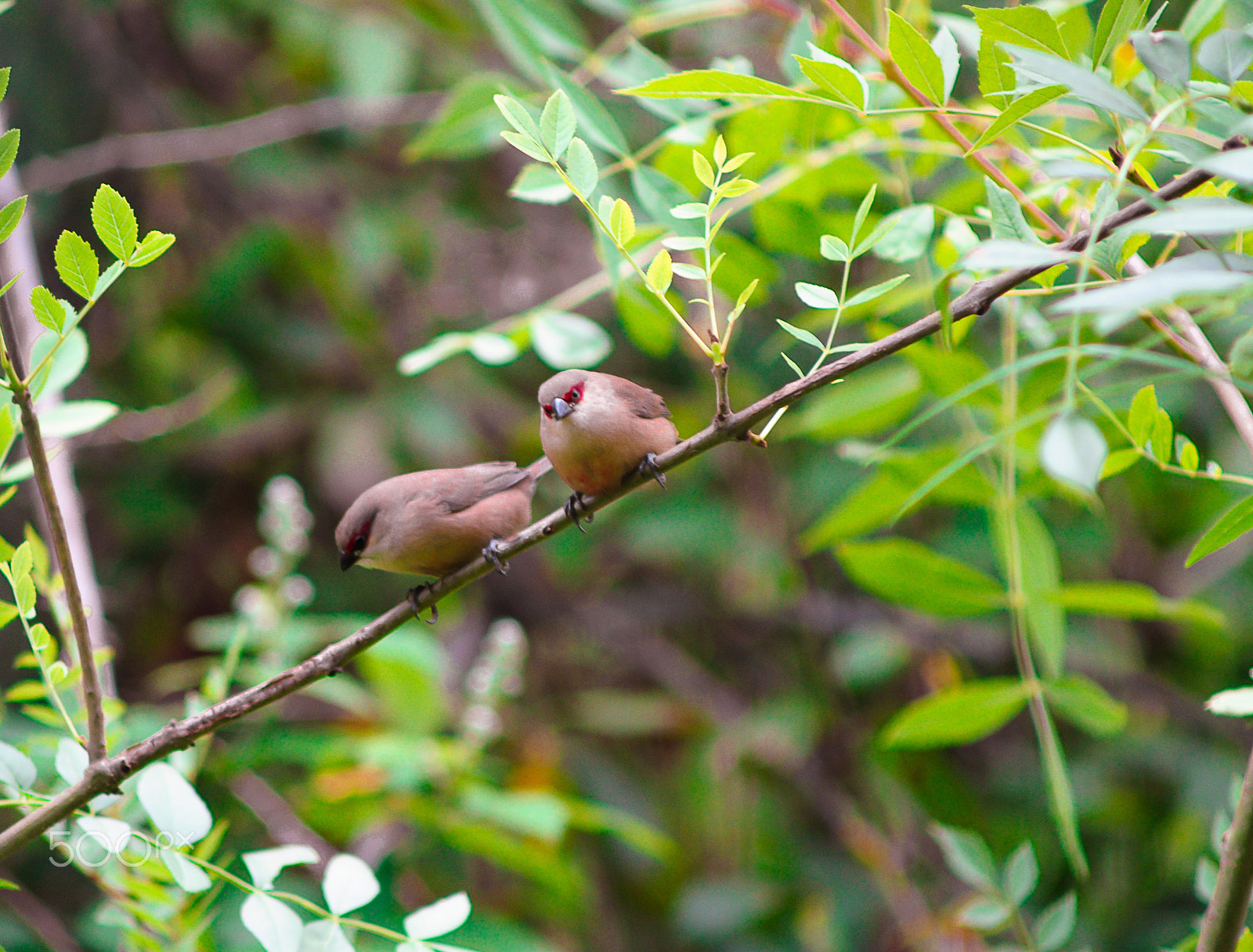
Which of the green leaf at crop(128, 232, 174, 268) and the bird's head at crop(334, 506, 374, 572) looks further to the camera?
the bird's head at crop(334, 506, 374, 572)

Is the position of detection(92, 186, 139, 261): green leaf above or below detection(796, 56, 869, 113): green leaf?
above

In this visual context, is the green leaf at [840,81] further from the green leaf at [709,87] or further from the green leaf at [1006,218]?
the green leaf at [1006,218]

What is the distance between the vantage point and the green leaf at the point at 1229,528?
3.85ft

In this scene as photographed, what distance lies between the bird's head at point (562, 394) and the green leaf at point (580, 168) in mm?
770

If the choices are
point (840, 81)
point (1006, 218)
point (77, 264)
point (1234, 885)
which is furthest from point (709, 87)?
point (1234, 885)

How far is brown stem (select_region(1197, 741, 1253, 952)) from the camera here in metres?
1.15

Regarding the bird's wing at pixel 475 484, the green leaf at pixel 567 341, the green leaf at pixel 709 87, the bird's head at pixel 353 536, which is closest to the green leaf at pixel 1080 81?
the green leaf at pixel 709 87

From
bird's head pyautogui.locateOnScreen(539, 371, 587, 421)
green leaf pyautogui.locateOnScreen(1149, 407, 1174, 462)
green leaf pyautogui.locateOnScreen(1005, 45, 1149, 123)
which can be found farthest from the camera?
bird's head pyautogui.locateOnScreen(539, 371, 587, 421)

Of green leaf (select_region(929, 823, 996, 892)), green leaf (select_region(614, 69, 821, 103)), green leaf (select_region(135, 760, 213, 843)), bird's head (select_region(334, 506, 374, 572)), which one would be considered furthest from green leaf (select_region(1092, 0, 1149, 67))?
bird's head (select_region(334, 506, 374, 572))

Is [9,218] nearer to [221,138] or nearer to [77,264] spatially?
[77,264]

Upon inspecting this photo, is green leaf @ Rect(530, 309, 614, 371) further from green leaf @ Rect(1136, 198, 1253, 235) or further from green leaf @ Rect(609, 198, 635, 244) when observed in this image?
green leaf @ Rect(1136, 198, 1253, 235)

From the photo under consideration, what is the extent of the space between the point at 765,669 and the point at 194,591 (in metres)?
3.20

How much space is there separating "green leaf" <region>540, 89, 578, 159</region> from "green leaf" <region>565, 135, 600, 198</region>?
0.04 ft


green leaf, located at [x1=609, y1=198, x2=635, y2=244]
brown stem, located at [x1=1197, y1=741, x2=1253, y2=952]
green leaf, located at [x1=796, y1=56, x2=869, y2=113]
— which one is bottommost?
brown stem, located at [x1=1197, y1=741, x2=1253, y2=952]
